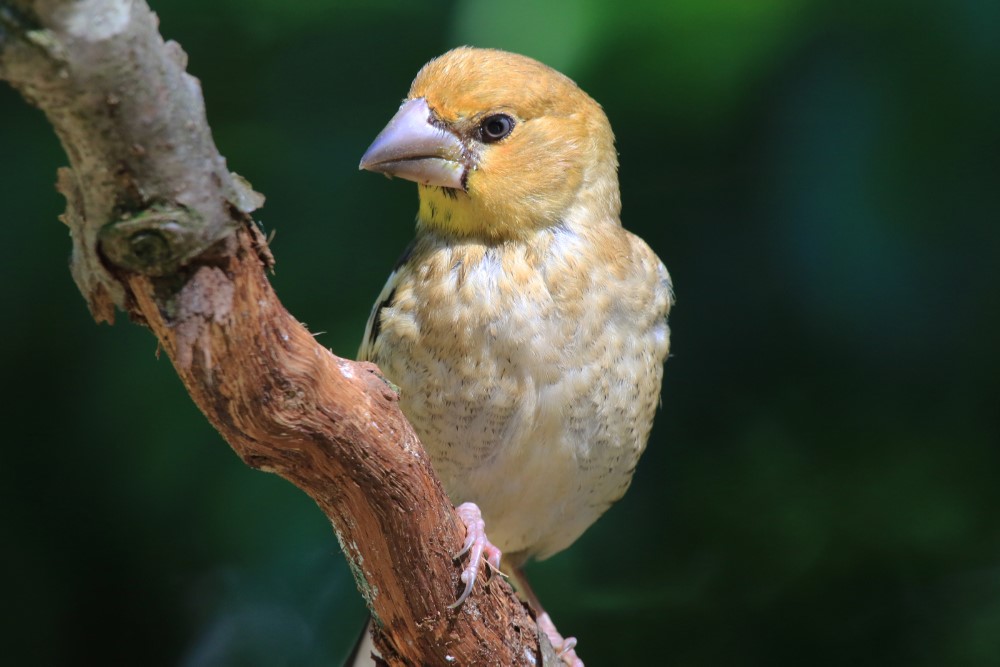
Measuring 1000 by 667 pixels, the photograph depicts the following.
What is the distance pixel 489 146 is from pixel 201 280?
3.20 feet

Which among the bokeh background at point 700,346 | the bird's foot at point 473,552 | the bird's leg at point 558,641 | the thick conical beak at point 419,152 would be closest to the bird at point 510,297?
the thick conical beak at point 419,152

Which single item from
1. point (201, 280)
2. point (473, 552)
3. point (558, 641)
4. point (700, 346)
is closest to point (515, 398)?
point (473, 552)

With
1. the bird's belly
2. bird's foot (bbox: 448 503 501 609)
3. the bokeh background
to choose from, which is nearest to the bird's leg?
the bird's belly

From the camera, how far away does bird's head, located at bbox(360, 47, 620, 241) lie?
6.55 feet

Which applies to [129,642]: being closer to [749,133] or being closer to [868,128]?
[749,133]

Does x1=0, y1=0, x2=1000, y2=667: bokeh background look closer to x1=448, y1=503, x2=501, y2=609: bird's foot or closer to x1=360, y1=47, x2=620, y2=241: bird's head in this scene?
x1=360, y1=47, x2=620, y2=241: bird's head

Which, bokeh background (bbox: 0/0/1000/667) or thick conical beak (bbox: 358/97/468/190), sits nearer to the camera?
thick conical beak (bbox: 358/97/468/190)

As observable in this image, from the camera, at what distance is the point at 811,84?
2.96 metres

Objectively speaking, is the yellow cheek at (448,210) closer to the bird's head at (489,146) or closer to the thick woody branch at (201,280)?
the bird's head at (489,146)

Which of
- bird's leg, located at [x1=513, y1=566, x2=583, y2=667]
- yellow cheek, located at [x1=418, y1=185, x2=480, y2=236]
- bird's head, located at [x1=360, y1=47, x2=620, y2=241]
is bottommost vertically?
bird's leg, located at [x1=513, y1=566, x2=583, y2=667]

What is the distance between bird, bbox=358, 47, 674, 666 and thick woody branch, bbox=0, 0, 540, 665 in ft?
1.36

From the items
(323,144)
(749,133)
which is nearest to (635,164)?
(749,133)

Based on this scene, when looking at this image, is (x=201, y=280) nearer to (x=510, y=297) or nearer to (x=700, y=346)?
(x=510, y=297)

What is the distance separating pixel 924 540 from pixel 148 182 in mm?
2579
